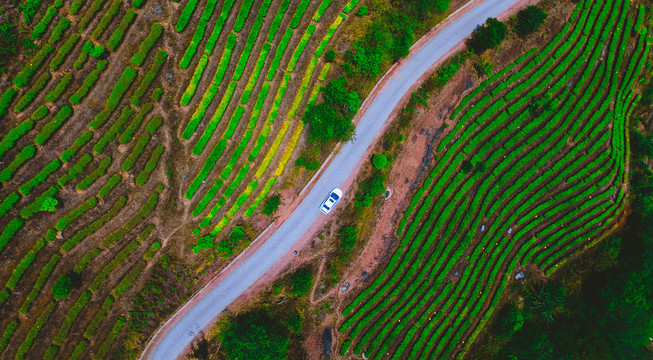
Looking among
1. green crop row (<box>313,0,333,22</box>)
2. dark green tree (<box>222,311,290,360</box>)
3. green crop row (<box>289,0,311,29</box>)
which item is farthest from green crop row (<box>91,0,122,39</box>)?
dark green tree (<box>222,311,290,360</box>)

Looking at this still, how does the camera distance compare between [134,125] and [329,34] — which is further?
[329,34]

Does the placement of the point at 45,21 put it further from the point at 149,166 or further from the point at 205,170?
the point at 205,170

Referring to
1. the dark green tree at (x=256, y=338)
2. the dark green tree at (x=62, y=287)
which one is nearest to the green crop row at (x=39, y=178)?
the dark green tree at (x=62, y=287)

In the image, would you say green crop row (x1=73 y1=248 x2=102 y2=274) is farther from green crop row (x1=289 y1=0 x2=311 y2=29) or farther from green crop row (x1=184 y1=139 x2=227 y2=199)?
green crop row (x1=289 y1=0 x2=311 y2=29)

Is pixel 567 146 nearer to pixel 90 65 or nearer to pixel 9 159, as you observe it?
pixel 90 65

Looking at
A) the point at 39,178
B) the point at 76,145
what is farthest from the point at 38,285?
the point at 76,145

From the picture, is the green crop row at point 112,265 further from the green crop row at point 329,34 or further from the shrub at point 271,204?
the green crop row at point 329,34
